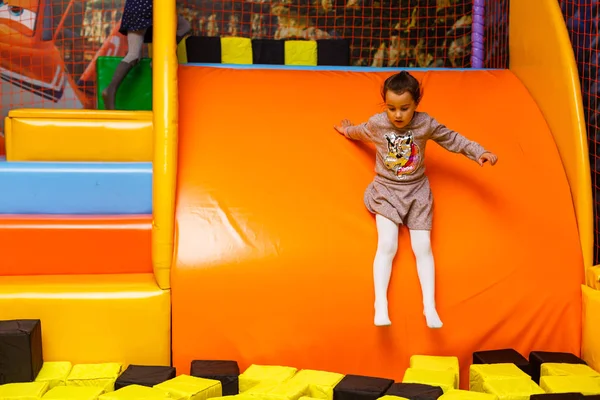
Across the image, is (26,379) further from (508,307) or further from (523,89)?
(523,89)

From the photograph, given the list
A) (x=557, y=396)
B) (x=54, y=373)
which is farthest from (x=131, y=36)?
(x=557, y=396)

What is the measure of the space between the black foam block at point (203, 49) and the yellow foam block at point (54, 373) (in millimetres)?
2809

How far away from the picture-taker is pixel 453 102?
138 inches

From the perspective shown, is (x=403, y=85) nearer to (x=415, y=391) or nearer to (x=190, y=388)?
(x=415, y=391)

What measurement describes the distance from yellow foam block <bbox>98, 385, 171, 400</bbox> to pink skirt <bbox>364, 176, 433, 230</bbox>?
40.7 inches

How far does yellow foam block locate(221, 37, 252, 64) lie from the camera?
16.9 ft

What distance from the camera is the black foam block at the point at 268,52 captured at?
523 centimetres

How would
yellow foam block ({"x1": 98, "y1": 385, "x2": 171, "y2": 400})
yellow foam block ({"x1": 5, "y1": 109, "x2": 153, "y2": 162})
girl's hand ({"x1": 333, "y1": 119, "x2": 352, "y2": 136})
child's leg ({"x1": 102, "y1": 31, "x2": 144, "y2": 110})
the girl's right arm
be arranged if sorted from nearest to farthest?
1. yellow foam block ({"x1": 98, "y1": 385, "x2": 171, "y2": 400})
2. the girl's right arm
3. girl's hand ({"x1": 333, "y1": 119, "x2": 352, "y2": 136})
4. yellow foam block ({"x1": 5, "y1": 109, "x2": 153, "y2": 162})
5. child's leg ({"x1": 102, "y1": 31, "x2": 144, "y2": 110})

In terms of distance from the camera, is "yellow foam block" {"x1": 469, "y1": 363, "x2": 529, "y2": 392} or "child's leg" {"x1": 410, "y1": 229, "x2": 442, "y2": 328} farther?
"child's leg" {"x1": 410, "y1": 229, "x2": 442, "y2": 328}

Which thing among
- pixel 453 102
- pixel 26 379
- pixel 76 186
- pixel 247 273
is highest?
pixel 453 102

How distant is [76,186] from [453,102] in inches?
65.6

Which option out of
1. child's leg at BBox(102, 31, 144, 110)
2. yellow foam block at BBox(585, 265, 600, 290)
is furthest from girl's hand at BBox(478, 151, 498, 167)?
child's leg at BBox(102, 31, 144, 110)

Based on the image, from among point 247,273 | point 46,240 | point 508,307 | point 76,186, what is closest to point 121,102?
point 76,186

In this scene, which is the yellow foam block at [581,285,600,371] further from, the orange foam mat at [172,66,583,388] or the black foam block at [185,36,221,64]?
the black foam block at [185,36,221,64]
